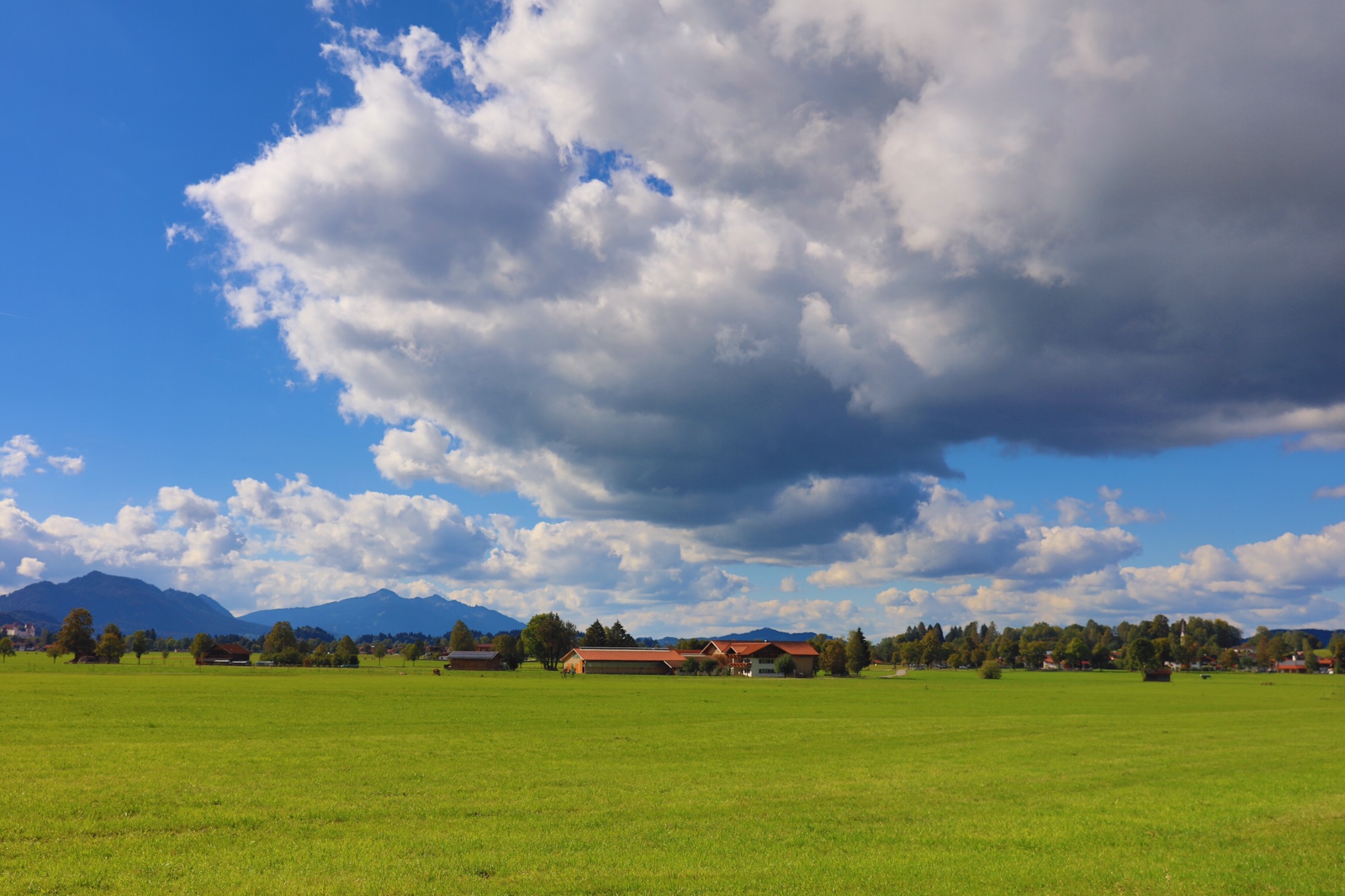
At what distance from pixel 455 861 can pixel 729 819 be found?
23.2 feet

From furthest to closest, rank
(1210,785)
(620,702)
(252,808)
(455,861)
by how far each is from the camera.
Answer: (620,702) → (1210,785) → (252,808) → (455,861)

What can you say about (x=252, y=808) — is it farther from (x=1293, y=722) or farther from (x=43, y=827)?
(x=1293, y=722)

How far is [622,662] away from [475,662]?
3730cm

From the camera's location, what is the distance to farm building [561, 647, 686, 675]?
485 ft

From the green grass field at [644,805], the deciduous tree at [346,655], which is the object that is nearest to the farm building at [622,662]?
the deciduous tree at [346,655]

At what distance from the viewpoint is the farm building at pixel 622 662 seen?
5817 inches

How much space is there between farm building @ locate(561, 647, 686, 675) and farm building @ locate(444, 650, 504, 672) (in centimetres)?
2019

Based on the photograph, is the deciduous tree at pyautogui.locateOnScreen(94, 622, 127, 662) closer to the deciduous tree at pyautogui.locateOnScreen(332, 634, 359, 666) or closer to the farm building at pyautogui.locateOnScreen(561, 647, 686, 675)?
the deciduous tree at pyautogui.locateOnScreen(332, 634, 359, 666)

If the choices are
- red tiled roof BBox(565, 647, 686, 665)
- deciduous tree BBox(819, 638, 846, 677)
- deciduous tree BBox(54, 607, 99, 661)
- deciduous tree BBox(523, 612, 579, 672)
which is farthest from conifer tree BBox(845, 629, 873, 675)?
deciduous tree BBox(54, 607, 99, 661)

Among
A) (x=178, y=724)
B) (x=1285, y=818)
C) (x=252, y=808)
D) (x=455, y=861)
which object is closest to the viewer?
(x=455, y=861)

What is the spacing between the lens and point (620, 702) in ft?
198

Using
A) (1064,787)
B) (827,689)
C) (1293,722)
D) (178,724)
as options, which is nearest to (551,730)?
(178,724)

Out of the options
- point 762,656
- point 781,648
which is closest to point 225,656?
point 762,656

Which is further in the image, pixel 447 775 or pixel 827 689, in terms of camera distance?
pixel 827 689
